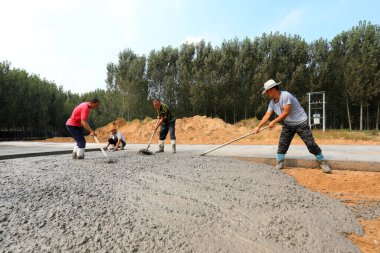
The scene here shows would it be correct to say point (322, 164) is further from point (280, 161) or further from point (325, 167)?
point (280, 161)

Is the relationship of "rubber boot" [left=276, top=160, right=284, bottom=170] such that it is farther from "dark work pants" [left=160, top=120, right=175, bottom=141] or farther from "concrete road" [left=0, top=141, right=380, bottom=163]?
"dark work pants" [left=160, top=120, right=175, bottom=141]

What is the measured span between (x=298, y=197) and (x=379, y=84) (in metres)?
22.0

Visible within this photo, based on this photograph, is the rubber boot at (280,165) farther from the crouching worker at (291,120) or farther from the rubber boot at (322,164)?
the rubber boot at (322,164)

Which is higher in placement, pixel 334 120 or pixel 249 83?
pixel 249 83

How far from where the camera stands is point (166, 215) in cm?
248

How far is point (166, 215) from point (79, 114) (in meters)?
4.43

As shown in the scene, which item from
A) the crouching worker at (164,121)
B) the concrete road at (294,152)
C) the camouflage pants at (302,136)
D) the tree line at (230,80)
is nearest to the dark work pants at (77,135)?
the concrete road at (294,152)

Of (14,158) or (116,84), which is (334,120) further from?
(14,158)

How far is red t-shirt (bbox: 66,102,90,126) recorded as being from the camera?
19.6 feet

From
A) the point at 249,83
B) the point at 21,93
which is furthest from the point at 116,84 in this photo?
the point at 249,83

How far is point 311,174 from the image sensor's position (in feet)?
15.1

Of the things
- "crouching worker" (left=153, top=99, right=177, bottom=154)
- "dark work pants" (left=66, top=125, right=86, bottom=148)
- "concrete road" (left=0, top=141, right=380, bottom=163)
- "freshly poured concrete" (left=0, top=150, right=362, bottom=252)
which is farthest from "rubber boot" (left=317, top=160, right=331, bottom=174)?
"dark work pants" (left=66, top=125, right=86, bottom=148)

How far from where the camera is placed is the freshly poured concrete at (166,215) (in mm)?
2017

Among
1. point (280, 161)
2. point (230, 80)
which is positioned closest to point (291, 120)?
point (280, 161)
